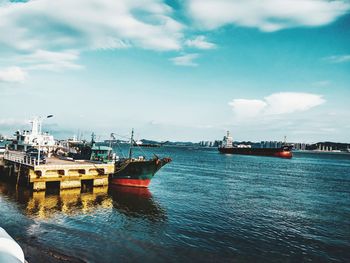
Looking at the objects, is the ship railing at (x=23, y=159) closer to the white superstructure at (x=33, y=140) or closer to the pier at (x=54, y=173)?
the pier at (x=54, y=173)

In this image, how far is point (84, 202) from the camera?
35.2 meters

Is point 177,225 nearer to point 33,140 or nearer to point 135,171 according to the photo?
point 135,171

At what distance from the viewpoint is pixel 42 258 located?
18.5 m

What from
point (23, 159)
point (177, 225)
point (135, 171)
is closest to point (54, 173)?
point (23, 159)

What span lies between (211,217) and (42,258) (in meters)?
18.2

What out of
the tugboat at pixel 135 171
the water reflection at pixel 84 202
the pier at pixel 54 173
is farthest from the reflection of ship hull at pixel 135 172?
the water reflection at pixel 84 202

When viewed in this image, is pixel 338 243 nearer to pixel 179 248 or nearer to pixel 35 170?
pixel 179 248

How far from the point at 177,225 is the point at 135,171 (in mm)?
18216

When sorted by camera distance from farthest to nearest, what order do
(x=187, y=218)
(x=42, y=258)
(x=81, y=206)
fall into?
(x=81, y=206)
(x=187, y=218)
(x=42, y=258)

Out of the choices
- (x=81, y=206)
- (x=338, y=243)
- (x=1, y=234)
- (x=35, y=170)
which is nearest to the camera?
(x=1, y=234)

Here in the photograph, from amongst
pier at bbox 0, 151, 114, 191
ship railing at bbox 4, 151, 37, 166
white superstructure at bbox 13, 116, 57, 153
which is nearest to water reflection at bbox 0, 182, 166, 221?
pier at bbox 0, 151, 114, 191

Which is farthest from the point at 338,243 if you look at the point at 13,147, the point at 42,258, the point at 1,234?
the point at 13,147

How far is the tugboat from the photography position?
4472 centimetres

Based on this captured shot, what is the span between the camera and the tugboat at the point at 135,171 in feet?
147
